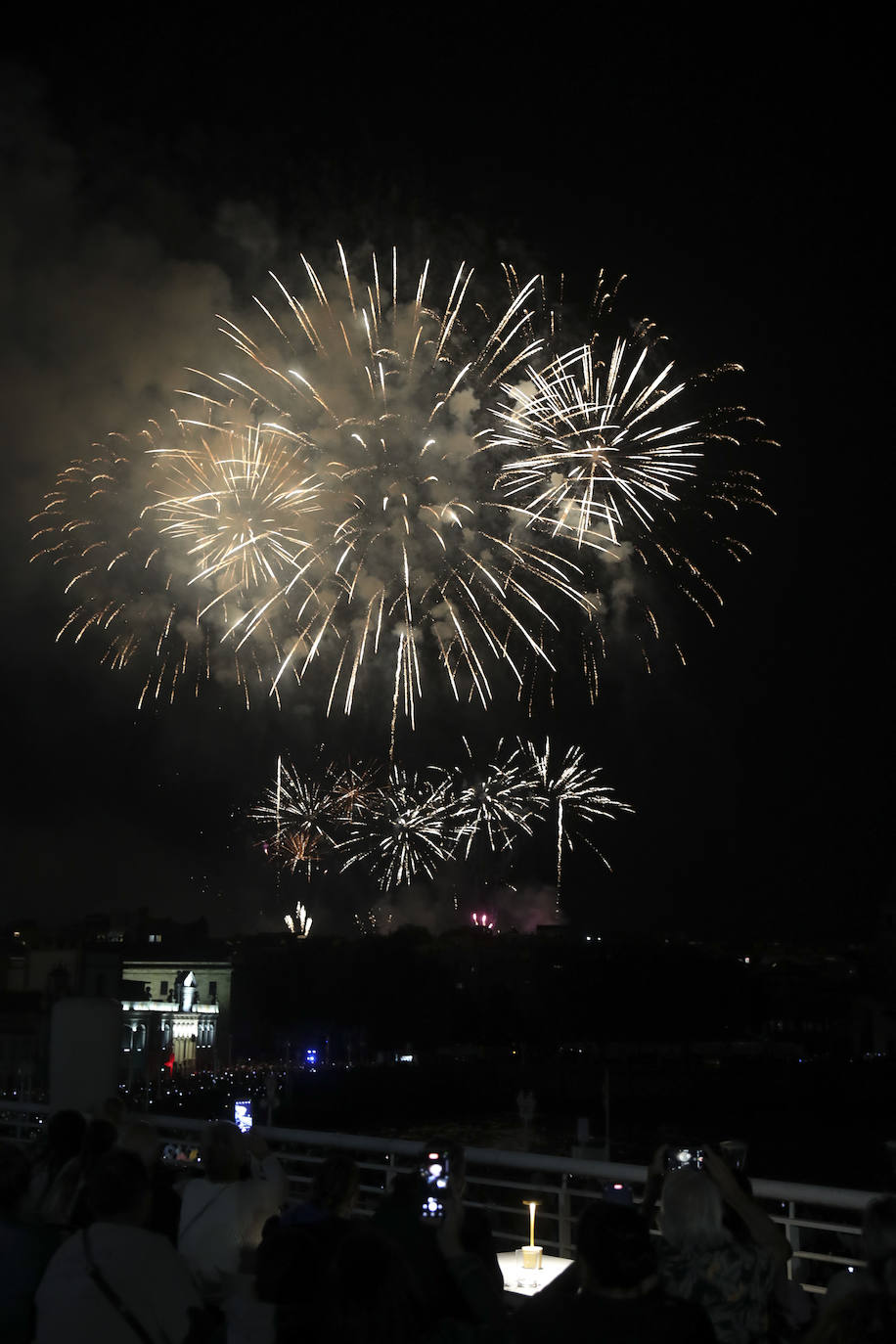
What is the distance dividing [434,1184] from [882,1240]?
161cm

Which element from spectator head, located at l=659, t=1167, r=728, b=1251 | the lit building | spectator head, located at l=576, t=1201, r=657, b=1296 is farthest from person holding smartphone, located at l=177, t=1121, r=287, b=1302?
the lit building

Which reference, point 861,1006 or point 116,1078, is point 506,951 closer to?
point 861,1006

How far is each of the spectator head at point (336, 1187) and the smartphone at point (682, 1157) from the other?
3.72 ft

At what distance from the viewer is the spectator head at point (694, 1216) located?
3461mm

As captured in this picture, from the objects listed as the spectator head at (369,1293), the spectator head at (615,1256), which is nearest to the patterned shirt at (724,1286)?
the spectator head at (615,1256)

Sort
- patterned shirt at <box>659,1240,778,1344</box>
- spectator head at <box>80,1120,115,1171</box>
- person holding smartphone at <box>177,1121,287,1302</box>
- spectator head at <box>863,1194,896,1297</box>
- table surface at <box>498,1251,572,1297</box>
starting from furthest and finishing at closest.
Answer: table surface at <box>498,1251,572,1297</box>
spectator head at <box>80,1120,115,1171</box>
person holding smartphone at <box>177,1121,287,1302</box>
patterned shirt at <box>659,1240,778,1344</box>
spectator head at <box>863,1194,896,1297</box>

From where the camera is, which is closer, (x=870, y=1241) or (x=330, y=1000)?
(x=870, y=1241)

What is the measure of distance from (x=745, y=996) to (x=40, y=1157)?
77.2 meters

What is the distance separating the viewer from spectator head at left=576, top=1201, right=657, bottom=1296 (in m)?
2.98

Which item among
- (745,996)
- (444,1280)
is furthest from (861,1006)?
(444,1280)

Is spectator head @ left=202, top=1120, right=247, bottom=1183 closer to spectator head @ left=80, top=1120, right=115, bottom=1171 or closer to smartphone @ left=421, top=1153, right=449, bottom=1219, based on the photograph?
spectator head @ left=80, top=1120, right=115, bottom=1171

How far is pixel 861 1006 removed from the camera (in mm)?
91000

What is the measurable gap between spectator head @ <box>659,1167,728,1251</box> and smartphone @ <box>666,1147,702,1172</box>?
0.89 metres

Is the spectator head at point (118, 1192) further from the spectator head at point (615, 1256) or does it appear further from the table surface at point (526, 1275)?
the table surface at point (526, 1275)
